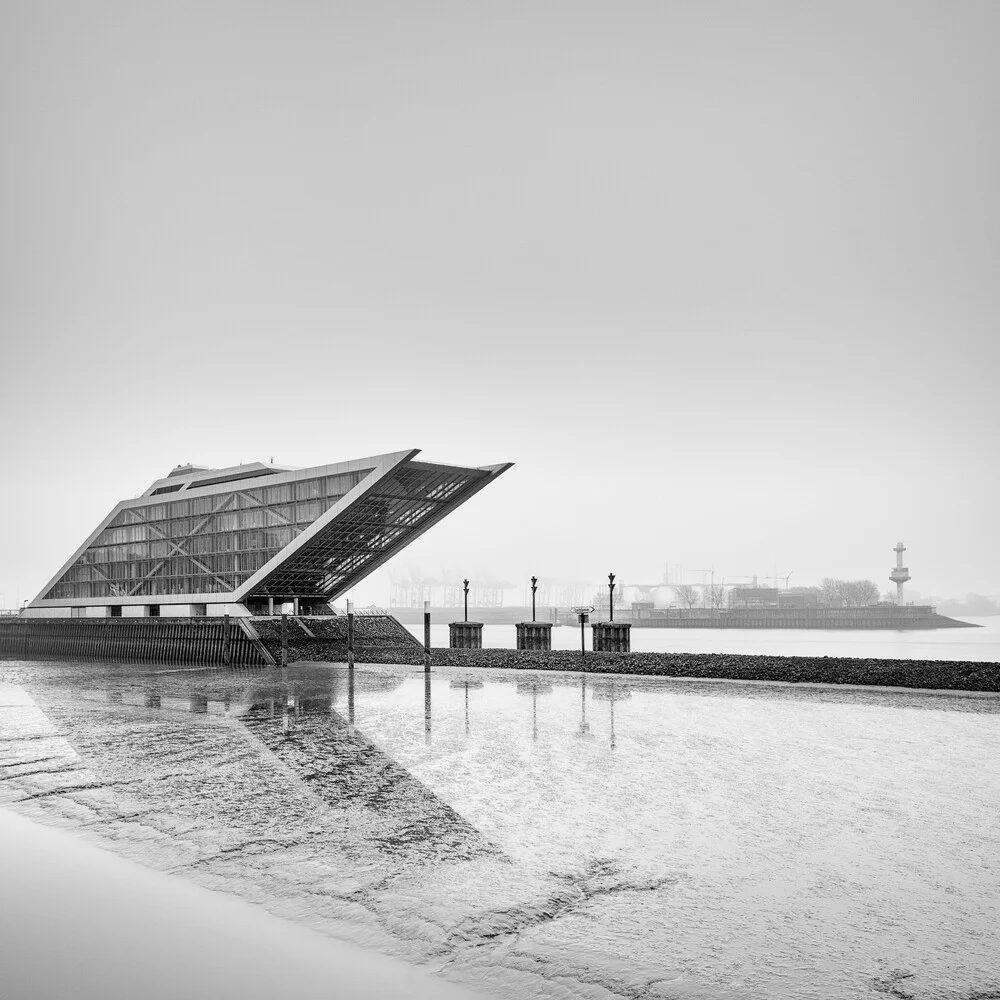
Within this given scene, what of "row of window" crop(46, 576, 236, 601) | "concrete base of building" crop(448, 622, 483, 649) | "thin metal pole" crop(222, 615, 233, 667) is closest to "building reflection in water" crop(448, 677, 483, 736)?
"concrete base of building" crop(448, 622, 483, 649)

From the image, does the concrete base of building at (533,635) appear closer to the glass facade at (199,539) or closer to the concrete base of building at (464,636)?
the concrete base of building at (464,636)

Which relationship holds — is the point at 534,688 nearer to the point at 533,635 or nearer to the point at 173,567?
the point at 533,635

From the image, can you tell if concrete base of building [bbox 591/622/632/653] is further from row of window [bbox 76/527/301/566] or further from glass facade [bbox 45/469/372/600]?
row of window [bbox 76/527/301/566]

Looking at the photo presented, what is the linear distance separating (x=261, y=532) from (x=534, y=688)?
26.8 m

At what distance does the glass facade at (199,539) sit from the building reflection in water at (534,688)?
17.9m

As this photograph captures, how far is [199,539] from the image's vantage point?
51625 mm

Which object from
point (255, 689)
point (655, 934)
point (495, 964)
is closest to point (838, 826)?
point (655, 934)

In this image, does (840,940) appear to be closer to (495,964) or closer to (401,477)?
(495,964)

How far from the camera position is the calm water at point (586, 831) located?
19.6 feet

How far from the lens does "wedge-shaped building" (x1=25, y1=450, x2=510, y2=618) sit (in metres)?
44.3

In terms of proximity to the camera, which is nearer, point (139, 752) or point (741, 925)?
point (741, 925)

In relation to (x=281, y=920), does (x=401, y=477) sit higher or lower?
higher

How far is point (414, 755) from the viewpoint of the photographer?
14.0 metres

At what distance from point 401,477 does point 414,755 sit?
30.0 metres
